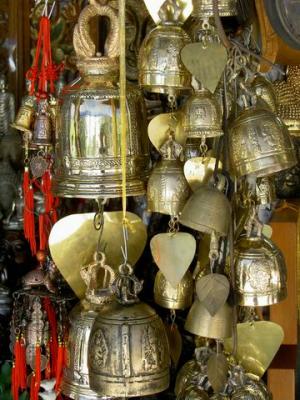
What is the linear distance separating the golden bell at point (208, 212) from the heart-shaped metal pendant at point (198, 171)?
0.36 feet

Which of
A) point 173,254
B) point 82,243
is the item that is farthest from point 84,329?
point 173,254

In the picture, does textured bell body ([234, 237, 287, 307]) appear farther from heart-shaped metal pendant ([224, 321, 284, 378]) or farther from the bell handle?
the bell handle

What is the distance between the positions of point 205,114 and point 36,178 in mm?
621

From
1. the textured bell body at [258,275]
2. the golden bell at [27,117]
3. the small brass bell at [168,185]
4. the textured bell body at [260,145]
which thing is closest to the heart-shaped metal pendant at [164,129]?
the small brass bell at [168,185]

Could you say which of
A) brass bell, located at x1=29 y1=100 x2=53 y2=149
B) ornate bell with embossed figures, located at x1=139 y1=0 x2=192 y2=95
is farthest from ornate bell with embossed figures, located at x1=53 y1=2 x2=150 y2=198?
brass bell, located at x1=29 y1=100 x2=53 y2=149

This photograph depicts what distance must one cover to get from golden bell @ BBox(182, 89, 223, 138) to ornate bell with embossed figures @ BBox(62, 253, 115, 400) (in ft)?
1.22

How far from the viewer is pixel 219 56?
1404 millimetres

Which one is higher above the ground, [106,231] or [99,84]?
[99,84]

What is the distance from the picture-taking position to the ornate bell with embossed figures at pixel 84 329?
165 cm

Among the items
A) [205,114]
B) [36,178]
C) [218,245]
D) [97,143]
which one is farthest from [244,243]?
[36,178]

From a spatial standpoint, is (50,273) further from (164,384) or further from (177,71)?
(177,71)

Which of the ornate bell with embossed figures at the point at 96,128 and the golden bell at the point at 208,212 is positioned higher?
the ornate bell with embossed figures at the point at 96,128

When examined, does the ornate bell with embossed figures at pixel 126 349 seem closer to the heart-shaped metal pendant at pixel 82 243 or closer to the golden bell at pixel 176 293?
the golden bell at pixel 176 293

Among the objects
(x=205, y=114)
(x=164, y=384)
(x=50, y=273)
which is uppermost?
(x=205, y=114)
